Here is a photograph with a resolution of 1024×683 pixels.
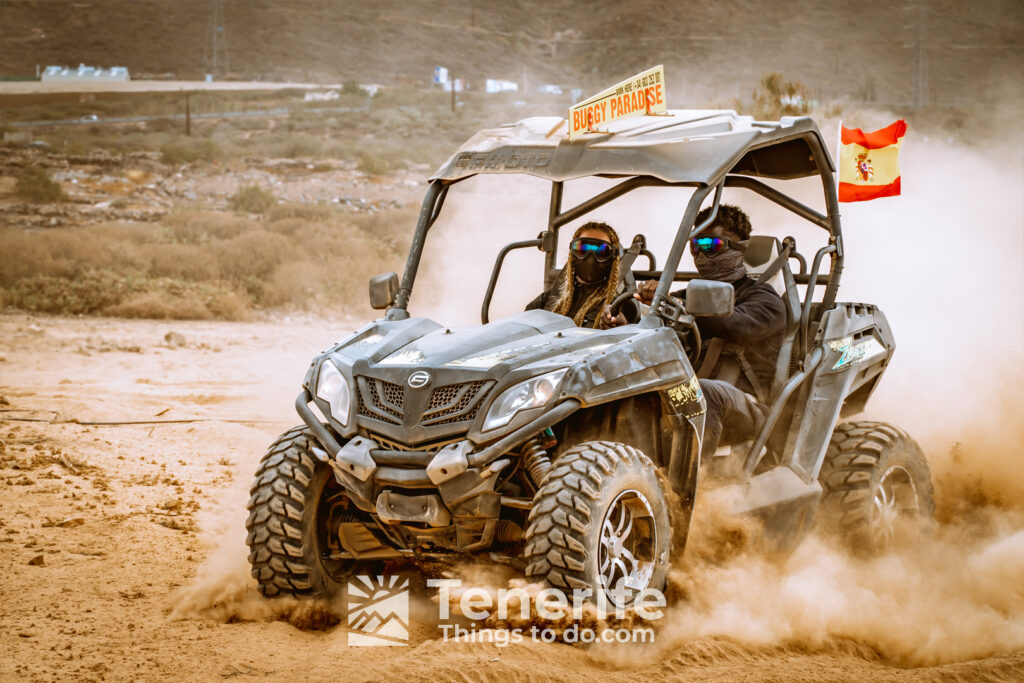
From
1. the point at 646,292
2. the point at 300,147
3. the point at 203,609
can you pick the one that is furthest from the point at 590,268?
the point at 300,147

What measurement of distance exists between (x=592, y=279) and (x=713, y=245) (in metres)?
0.70

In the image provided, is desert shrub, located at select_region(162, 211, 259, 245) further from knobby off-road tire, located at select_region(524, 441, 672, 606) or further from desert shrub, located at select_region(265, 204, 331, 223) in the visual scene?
knobby off-road tire, located at select_region(524, 441, 672, 606)

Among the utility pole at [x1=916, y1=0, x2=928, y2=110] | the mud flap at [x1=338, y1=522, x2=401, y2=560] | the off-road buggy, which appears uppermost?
the utility pole at [x1=916, y1=0, x2=928, y2=110]

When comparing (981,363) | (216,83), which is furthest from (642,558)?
(216,83)

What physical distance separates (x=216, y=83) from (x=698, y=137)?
126 feet

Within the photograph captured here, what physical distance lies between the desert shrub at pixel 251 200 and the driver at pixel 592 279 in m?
20.8

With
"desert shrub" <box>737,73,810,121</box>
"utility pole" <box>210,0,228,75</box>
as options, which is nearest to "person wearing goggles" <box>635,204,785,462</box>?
"desert shrub" <box>737,73,810,121</box>

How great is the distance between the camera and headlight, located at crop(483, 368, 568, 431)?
4711 millimetres

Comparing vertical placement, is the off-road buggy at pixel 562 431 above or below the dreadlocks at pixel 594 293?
below

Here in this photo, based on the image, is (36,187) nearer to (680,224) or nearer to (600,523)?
(680,224)

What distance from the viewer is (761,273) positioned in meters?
6.64

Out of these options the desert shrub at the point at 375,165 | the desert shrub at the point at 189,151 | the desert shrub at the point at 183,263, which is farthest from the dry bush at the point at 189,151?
the desert shrub at the point at 183,263

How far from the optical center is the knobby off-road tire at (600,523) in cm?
452

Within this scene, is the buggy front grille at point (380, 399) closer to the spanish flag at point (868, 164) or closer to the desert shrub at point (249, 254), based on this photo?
the spanish flag at point (868, 164)
